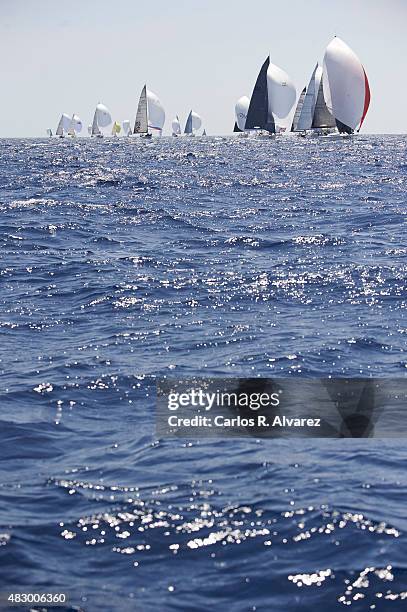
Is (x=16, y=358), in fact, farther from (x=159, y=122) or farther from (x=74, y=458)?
(x=159, y=122)

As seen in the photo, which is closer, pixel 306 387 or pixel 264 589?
pixel 264 589

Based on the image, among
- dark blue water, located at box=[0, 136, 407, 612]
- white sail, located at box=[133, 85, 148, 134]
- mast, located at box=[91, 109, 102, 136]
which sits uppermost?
mast, located at box=[91, 109, 102, 136]

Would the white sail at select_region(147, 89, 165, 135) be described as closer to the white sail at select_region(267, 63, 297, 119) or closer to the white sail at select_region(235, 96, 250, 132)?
the white sail at select_region(235, 96, 250, 132)

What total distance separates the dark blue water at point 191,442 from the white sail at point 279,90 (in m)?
93.8

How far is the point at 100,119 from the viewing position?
189500 mm

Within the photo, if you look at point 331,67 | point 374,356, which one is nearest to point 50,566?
point 374,356

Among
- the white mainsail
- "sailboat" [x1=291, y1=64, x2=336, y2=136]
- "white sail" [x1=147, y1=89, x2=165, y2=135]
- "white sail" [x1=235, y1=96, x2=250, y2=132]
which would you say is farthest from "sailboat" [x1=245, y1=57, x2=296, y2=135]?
"white sail" [x1=147, y1=89, x2=165, y2=135]

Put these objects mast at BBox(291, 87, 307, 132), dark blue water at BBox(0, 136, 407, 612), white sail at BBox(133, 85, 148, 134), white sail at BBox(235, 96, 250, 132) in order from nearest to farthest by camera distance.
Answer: dark blue water at BBox(0, 136, 407, 612), mast at BBox(291, 87, 307, 132), white sail at BBox(133, 85, 148, 134), white sail at BBox(235, 96, 250, 132)

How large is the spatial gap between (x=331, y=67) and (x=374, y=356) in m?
86.7

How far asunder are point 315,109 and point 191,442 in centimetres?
10095

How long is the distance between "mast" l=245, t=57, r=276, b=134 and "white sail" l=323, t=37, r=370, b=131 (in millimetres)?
11441

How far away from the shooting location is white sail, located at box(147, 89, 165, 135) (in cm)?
16162

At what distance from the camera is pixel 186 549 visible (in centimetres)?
614

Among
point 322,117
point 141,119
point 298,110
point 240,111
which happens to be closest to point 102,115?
point 141,119
